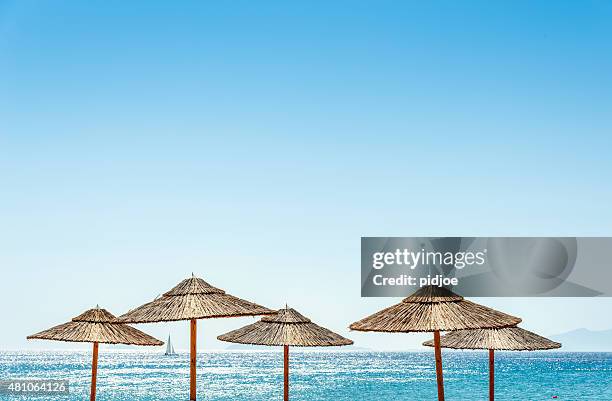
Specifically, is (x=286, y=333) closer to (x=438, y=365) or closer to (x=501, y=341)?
(x=438, y=365)

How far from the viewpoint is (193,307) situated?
8578 mm

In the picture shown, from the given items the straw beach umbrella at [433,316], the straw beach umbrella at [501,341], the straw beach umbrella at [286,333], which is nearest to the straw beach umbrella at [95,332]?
the straw beach umbrella at [286,333]

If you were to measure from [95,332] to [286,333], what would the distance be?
7.70ft

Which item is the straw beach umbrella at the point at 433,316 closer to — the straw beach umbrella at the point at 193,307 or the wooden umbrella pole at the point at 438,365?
the wooden umbrella pole at the point at 438,365

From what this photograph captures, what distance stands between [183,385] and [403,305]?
33.3 metres

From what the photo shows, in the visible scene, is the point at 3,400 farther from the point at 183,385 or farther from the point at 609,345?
the point at 609,345

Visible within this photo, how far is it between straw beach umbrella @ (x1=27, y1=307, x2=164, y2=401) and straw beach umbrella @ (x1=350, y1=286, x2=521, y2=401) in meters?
3.12

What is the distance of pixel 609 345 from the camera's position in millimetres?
195125

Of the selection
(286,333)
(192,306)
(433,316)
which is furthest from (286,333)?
(433,316)

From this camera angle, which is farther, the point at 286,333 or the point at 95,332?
the point at 286,333

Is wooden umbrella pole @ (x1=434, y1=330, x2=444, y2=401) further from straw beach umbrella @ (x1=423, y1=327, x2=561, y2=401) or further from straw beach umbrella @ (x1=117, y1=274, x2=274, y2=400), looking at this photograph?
straw beach umbrella @ (x1=423, y1=327, x2=561, y2=401)

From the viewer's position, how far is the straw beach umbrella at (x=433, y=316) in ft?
25.8

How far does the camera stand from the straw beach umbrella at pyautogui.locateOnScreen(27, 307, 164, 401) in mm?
9797

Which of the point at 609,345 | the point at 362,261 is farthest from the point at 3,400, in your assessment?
the point at 609,345
